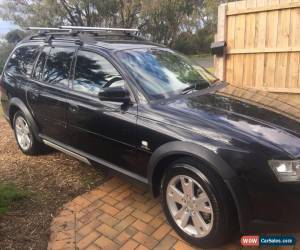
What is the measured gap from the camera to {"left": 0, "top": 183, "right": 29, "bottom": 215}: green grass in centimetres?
385

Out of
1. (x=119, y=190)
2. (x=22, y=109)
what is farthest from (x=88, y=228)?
(x=22, y=109)

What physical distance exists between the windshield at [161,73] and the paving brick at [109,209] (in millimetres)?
1302

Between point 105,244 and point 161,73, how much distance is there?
187 cm

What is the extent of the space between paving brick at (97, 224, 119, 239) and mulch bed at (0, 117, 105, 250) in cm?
52

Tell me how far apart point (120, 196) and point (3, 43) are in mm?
21059

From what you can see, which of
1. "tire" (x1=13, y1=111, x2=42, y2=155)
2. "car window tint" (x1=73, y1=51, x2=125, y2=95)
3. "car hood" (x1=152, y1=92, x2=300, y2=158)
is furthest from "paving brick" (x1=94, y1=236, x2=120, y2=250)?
"tire" (x1=13, y1=111, x2=42, y2=155)

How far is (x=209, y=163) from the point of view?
2.83 metres

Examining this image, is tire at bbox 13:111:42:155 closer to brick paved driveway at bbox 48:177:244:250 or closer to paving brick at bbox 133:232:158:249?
brick paved driveway at bbox 48:177:244:250

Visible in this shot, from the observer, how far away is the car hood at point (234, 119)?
280 centimetres

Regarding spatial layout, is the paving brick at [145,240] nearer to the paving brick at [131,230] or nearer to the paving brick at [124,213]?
the paving brick at [131,230]

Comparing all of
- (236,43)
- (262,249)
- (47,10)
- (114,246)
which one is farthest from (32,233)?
(47,10)

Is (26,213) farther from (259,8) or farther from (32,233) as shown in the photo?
(259,8)

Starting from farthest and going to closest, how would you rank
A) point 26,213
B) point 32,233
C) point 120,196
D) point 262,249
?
point 120,196 → point 26,213 → point 32,233 → point 262,249

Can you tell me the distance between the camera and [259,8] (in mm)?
6293
